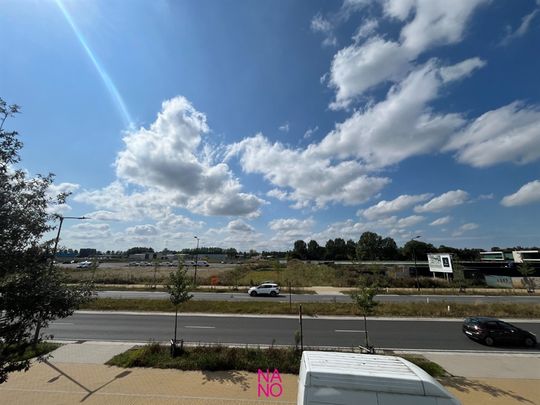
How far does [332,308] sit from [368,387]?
20.7 meters

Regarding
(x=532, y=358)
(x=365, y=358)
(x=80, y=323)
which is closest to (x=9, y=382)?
(x=80, y=323)

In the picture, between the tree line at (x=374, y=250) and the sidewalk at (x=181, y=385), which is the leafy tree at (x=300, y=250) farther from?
the sidewalk at (x=181, y=385)

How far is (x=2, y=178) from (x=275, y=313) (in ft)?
70.5

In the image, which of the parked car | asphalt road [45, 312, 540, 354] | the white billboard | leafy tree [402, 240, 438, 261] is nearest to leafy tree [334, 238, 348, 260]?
leafy tree [402, 240, 438, 261]

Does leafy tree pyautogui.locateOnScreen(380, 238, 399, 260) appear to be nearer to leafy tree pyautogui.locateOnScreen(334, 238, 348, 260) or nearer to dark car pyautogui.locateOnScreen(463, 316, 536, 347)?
leafy tree pyautogui.locateOnScreen(334, 238, 348, 260)

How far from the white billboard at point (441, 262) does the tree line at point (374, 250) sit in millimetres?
60621

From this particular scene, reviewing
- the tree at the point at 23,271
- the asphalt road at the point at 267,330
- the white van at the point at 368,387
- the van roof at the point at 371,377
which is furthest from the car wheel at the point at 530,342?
the tree at the point at 23,271

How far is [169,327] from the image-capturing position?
19703 mm

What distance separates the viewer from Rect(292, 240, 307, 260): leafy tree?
157 m

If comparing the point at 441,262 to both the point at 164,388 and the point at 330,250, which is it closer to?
the point at 164,388

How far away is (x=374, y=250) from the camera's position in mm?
135125

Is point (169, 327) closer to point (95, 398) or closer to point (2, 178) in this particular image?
point (95, 398)

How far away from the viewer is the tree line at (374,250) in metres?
125

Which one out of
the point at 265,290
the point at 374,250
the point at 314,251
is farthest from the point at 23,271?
the point at 314,251
